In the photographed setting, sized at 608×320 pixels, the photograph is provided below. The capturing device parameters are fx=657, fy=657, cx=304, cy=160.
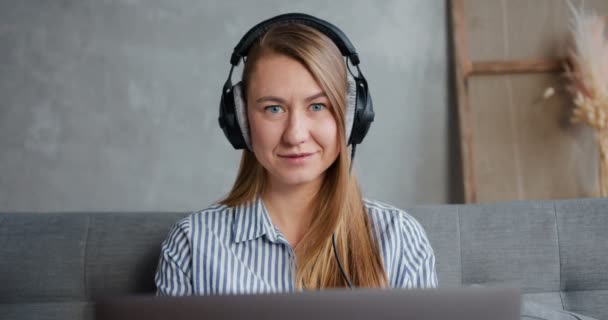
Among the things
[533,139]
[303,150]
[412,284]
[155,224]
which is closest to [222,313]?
[303,150]

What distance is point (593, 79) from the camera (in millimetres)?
2238

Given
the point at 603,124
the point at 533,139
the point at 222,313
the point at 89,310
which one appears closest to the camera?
the point at 222,313

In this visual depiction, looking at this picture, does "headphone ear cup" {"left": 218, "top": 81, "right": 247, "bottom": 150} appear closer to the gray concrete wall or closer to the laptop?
the laptop

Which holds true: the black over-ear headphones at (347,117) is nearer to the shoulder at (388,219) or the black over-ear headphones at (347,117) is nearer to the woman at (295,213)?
the woman at (295,213)

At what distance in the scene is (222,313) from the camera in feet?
1.75

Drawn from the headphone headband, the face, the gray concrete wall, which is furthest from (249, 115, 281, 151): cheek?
the gray concrete wall

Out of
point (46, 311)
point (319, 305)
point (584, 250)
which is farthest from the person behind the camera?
point (584, 250)

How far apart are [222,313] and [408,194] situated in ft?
6.44

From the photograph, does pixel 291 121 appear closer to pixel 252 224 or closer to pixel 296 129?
pixel 296 129

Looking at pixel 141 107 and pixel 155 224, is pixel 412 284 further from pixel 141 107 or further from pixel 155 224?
pixel 141 107

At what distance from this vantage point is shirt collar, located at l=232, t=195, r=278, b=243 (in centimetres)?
125

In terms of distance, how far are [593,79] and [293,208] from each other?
1.43 metres

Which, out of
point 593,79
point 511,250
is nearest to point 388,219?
point 511,250

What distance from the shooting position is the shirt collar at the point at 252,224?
1247 mm
